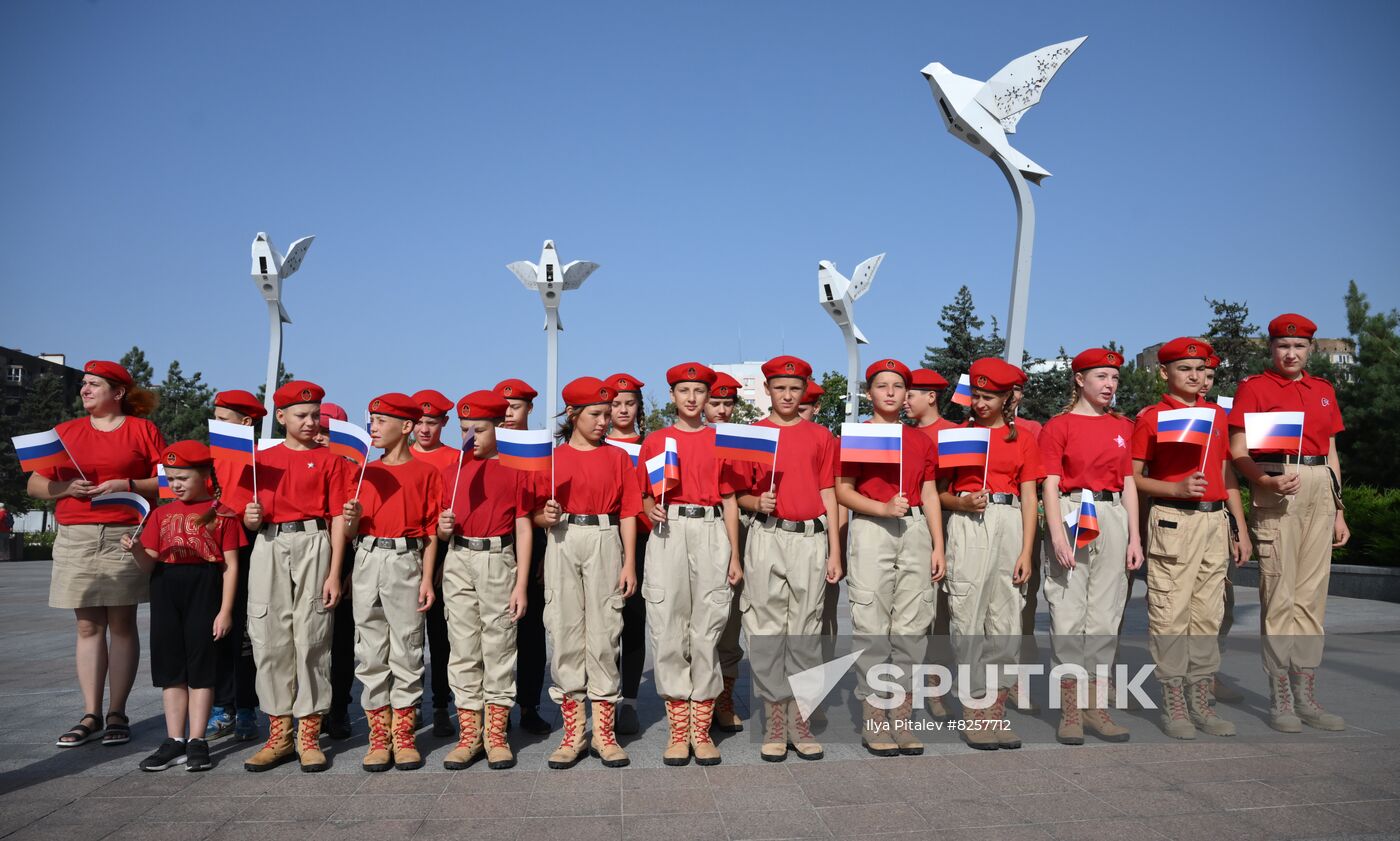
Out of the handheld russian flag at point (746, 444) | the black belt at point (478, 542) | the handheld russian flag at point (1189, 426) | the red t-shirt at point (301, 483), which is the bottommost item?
the black belt at point (478, 542)

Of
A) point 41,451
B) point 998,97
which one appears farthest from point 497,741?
point 998,97

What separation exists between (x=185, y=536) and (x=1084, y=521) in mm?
4948

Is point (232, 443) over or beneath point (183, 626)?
over

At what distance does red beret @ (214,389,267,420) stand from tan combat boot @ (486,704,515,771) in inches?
92.0

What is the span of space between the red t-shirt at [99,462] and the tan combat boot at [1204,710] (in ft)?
20.7

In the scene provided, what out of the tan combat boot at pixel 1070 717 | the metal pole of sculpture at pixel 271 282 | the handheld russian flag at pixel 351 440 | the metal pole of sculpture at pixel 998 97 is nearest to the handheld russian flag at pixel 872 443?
the tan combat boot at pixel 1070 717

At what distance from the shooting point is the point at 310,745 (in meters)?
4.87

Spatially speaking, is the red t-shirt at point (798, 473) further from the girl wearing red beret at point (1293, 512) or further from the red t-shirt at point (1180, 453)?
the girl wearing red beret at point (1293, 512)

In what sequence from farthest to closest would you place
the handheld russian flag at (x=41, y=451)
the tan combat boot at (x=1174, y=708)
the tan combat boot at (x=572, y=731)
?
the handheld russian flag at (x=41, y=451) < the tan combat boot at (x=1174, y=708) < the tan combat boot at (x=572, y=731)

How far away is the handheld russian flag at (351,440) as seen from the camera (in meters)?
5.04

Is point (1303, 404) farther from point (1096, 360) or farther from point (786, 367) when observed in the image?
point (786, 367)

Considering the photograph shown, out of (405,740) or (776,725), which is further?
(776,725)

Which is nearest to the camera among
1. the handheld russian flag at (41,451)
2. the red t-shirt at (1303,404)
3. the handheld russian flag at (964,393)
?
the handheld russian flag at (41,451)

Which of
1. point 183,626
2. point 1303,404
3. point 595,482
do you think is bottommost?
point 183,626
